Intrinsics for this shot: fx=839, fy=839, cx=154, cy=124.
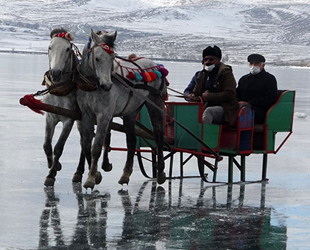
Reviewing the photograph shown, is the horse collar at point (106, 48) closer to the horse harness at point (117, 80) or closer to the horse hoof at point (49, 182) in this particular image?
the horse harness at point (117, 80)

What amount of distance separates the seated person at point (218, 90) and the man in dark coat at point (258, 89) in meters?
0.30

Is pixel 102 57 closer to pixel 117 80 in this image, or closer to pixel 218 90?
pixel 117 80

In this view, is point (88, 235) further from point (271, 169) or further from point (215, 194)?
point (271, 169)

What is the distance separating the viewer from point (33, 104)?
29.5ft

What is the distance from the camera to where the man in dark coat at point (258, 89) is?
418 inches

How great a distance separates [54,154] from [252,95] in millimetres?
2798

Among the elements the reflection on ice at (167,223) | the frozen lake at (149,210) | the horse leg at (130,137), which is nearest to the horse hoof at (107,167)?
the frozen lake at (149,210)

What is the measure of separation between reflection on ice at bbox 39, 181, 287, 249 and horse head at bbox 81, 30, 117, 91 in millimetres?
1243

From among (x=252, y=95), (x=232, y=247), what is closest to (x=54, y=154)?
(x=252, y=95)

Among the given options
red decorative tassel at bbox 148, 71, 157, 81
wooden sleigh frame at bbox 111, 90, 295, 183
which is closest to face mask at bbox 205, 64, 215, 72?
wooden sleigh frame at bbox 111, 90, 295, 183

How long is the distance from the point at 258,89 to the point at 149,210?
10.3ft

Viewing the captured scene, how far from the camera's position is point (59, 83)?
909cm

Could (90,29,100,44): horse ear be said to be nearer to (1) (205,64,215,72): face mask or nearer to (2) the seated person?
(2) the seated person

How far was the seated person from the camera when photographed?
10.3m
